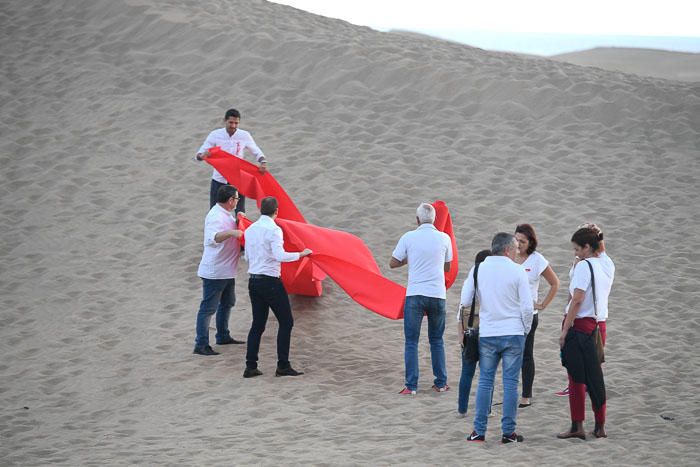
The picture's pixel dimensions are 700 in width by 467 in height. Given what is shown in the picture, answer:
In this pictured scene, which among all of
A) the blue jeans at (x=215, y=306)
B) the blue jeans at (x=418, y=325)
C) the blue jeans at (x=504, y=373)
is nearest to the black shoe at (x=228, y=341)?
the blue jeans at (x=215, y=306)

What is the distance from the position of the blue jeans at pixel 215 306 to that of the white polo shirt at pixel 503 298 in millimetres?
3462

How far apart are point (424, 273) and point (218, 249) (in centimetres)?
236

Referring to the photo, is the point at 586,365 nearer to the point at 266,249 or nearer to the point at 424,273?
the point at 424,273

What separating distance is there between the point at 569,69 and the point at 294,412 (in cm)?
1245

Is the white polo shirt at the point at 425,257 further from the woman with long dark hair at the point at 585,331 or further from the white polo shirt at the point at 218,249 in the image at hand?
the white polo shirt at the point at 218,249

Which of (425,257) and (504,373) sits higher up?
(425,257)

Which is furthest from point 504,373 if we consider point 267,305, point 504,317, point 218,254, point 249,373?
point 218,254

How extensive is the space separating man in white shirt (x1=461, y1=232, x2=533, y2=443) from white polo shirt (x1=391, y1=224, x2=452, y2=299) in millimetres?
1240

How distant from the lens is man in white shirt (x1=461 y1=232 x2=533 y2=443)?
7.67 m

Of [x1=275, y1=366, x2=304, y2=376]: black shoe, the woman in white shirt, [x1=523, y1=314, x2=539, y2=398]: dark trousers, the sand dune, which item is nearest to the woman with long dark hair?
the woman in white shirt

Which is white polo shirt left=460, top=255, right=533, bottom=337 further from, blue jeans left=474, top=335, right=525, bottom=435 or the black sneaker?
the black sneaker

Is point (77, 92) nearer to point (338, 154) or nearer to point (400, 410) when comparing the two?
point (338, 154)

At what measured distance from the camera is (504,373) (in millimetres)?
7758

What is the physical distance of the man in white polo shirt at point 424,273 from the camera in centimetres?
906
